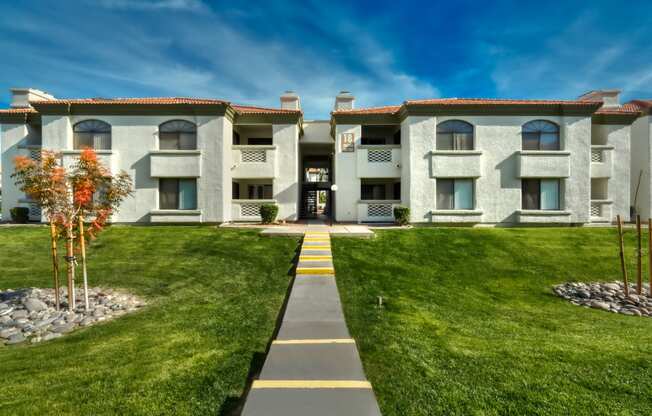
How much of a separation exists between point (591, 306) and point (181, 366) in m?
10.6

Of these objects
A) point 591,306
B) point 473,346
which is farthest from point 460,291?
point 473,346

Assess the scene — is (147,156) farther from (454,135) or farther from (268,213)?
(454,135)

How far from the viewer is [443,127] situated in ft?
55.3

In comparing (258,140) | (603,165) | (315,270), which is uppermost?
(258,140)

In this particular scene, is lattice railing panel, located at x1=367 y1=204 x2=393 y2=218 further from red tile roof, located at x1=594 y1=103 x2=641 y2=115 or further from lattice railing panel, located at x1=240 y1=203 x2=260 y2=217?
red tile roof, located at x1=594 y1=103 x2=641 y2=115

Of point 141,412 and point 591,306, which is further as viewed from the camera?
point 591,306

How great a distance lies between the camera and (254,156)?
1767 centimetres

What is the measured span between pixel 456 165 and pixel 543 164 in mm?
4963

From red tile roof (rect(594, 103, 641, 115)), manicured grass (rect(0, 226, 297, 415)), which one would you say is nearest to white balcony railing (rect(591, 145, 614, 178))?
red tile roof (rect(594, 103, 641, 115))

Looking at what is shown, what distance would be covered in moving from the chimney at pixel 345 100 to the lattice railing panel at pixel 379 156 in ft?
15.3

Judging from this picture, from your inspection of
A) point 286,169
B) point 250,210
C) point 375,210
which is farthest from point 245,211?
point 375,210

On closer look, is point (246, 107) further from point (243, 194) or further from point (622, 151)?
point (622, 151)

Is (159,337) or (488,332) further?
(488,332)

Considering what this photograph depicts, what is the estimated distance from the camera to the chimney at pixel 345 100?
20.3 metres
